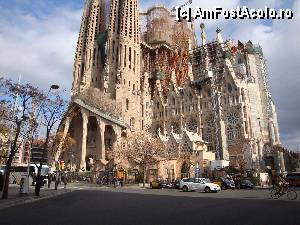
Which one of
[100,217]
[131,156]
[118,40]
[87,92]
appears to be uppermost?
[118,40]

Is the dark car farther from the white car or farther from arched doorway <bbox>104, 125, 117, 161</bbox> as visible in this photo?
arched doorway <bbox>104, 125, 117, 161</bbox>

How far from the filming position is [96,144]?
6184cm

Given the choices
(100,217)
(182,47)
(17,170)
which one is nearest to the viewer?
(100,217)

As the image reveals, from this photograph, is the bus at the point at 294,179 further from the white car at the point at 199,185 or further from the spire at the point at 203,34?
the spire at the point at 203,34

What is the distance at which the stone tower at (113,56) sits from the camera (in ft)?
220

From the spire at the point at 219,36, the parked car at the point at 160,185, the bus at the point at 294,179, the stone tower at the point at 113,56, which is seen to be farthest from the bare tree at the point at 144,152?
the spire at the point at 219,36

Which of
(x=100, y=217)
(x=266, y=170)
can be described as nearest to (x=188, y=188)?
(x=100, y=217)

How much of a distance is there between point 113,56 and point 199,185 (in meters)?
49.9

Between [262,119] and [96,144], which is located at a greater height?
[262,119]

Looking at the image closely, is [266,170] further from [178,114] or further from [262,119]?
[178,114]

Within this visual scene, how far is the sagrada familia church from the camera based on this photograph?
56406 mm

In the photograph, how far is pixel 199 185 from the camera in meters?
26.4

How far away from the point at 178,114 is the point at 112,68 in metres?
18.2

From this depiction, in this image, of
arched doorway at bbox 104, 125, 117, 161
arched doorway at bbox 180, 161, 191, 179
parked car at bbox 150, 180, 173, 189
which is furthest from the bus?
arched doorway at bbox 104, 125, 117, 161
